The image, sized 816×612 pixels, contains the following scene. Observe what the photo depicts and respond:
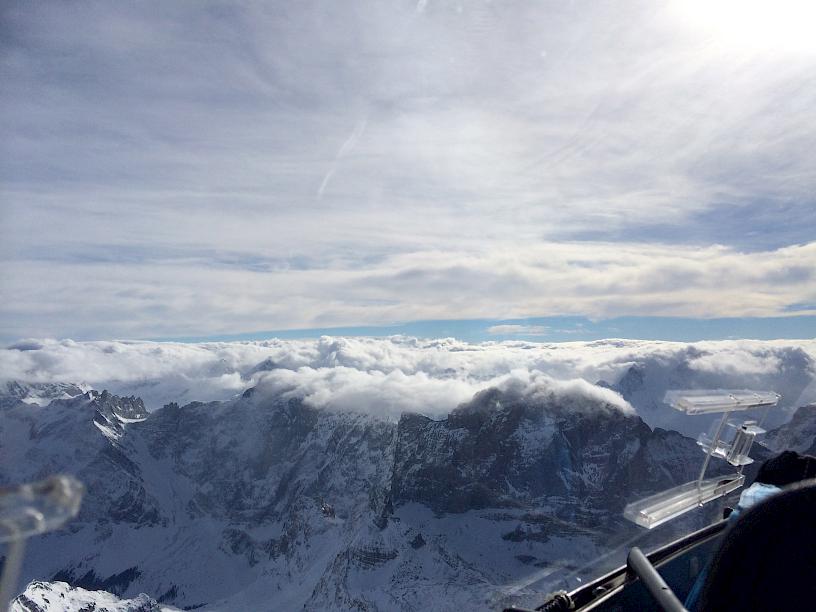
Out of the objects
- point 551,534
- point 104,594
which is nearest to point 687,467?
point 551,534

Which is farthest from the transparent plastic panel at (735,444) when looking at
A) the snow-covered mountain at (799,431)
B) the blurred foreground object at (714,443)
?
the snow-covered mountain at (799,431)

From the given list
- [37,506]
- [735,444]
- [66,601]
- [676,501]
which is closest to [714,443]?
[735,444]

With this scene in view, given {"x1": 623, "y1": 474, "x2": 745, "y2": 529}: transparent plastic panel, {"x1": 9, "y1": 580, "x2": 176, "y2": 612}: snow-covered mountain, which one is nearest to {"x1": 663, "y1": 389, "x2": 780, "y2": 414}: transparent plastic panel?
{"x1": 623, "y1": 474, "x2": 745, "y2": 529}: transparent plastic panel

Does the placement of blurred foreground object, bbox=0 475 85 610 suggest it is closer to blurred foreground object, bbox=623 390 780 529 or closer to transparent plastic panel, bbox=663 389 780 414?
blurred foreground object, bbox=623 390 780 529

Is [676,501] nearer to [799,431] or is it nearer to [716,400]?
[716,400]

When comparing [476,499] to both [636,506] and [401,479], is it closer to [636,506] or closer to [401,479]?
[401,479]

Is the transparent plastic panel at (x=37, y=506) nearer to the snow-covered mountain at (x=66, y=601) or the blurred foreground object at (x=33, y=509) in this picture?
the blurred foreground object at (x=33, y=509)
